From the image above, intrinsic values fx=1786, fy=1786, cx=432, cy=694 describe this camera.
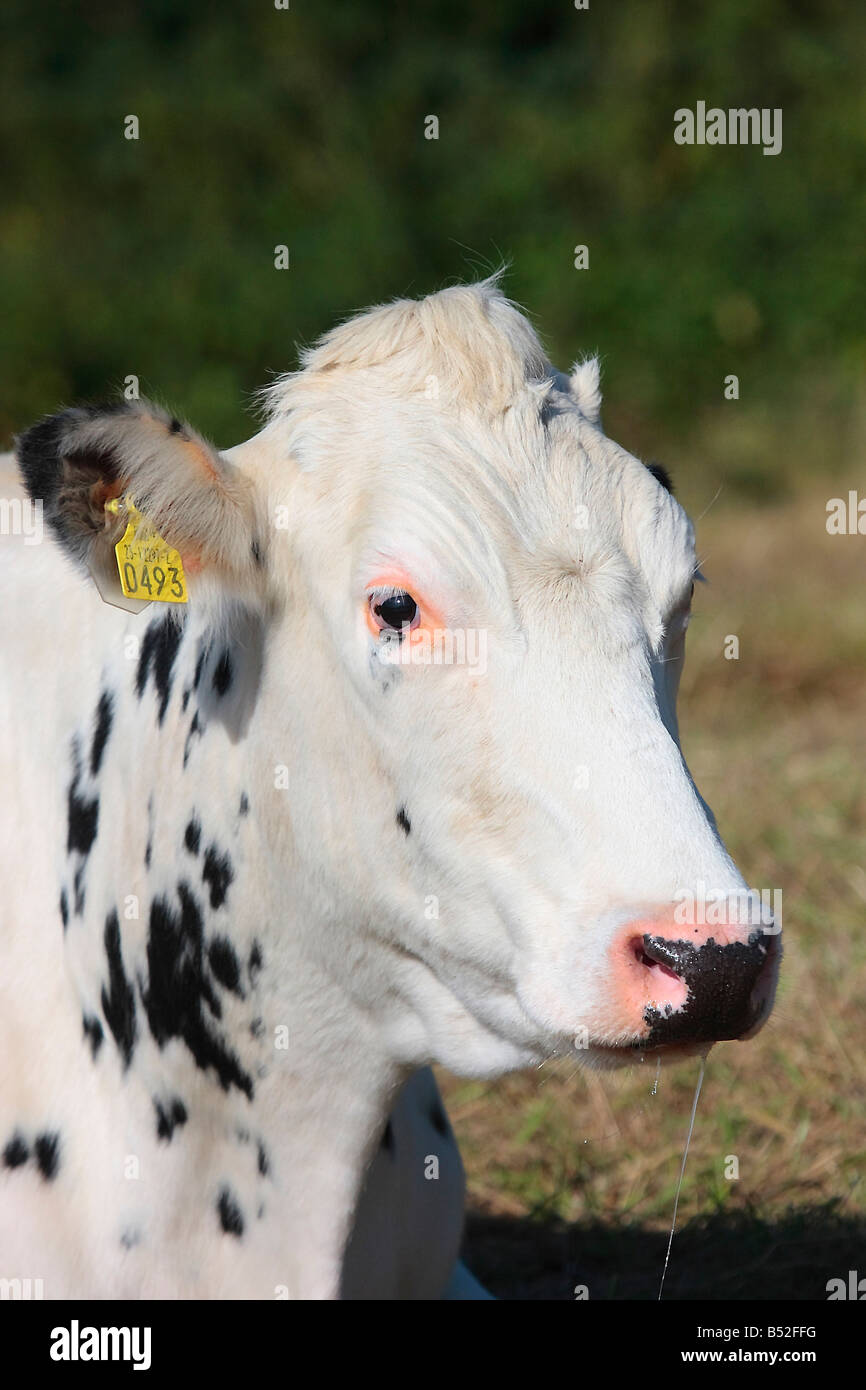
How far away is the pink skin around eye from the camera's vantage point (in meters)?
2.44

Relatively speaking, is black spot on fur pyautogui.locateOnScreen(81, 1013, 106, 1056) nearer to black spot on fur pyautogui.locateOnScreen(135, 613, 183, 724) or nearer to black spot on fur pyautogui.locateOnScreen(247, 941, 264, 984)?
black spot on fur pyautogui.locateOnScreen(247, 941, 264, 984)

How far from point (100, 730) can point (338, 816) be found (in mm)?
545

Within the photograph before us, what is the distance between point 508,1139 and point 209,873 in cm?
195

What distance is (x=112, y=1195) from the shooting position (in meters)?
2.74

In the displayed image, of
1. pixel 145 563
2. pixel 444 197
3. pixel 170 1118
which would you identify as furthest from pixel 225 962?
pixel 444 197

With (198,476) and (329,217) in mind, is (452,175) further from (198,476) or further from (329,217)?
(198,476)

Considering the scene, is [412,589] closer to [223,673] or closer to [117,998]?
[223,673]

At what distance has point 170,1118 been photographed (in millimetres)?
2754

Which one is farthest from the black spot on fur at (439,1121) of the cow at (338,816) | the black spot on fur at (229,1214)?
the black spot on fur at (229,1214)

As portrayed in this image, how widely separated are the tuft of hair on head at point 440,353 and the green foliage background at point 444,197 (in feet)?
24.2

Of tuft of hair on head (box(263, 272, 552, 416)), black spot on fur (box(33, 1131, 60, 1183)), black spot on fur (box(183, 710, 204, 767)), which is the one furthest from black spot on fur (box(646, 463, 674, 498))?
black spot on fur (box(33, 1131, 60, 1183))

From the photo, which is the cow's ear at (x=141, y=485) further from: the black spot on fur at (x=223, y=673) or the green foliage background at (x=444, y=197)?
the green foliage background at (x=444, y=197)

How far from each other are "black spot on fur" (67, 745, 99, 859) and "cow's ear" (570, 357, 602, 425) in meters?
1.00

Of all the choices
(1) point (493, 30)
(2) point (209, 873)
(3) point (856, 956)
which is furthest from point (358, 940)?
(1) point (493, 30)
